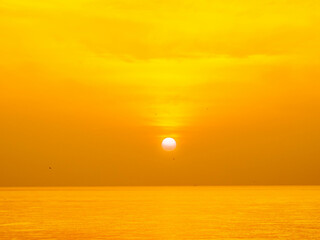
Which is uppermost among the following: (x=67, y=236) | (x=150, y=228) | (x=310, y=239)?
(x=150, y=228)

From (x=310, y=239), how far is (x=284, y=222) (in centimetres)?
2096

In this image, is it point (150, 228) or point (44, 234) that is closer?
point (44, 234)

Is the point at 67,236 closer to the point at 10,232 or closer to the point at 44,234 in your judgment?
the point at 44,234

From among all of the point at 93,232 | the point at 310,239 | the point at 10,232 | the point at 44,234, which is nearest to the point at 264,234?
the point at 310,239

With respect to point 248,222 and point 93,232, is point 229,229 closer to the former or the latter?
point 248,222

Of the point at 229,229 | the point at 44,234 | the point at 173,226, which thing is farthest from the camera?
the point at 173,226

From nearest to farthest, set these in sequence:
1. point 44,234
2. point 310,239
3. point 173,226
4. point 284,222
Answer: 1. point 310,239
2. point 44,234
3. point 173,226
4. point 284,222

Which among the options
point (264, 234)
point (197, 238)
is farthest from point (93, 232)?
point (264, 234)

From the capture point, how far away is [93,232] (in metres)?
60.8

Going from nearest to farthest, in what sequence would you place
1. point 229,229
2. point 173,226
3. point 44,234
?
point 44,234 → point 229,229 → point 173,226

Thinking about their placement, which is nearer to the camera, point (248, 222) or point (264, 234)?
point (264, 234)

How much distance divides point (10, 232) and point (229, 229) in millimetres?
23926

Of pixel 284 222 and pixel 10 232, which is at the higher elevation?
pixel 284 222

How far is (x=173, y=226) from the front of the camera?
6944 cm
